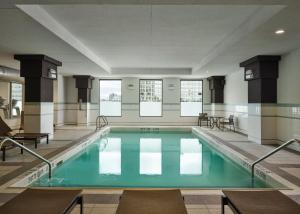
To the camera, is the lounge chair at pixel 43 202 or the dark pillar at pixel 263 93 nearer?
the lounge chair at pixel 43 202

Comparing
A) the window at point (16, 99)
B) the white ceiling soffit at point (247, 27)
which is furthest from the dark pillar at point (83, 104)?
the white ceiling soffit at point (247, 27)

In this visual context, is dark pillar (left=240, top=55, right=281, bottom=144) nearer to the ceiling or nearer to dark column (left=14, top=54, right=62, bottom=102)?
the ceiling

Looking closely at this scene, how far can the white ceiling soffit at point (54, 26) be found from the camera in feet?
13.8

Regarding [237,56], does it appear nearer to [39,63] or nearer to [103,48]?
[103,48]

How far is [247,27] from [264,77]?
113 inches

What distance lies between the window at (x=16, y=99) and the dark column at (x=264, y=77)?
31.1 feet

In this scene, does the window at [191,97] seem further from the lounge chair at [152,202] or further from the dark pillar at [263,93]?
the lounge chair at [152,202]

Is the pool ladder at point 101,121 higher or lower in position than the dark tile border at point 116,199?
higher

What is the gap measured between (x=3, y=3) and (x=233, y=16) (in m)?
3.73

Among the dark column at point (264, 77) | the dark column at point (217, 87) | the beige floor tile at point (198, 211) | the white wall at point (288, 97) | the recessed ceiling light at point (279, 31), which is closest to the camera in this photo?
the beige floor tile at point (198, 211)

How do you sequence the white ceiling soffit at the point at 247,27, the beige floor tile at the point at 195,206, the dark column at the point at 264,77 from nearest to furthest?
the beige floor tile at the point at 195,206
the white ceiling soffit at the point at 247,27
the dark column at the point at 264,77

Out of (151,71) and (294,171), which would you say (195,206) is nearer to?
(294,171)

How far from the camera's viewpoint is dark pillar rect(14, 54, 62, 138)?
7699mm

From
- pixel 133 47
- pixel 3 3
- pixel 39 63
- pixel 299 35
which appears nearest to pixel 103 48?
pixel 133 47
